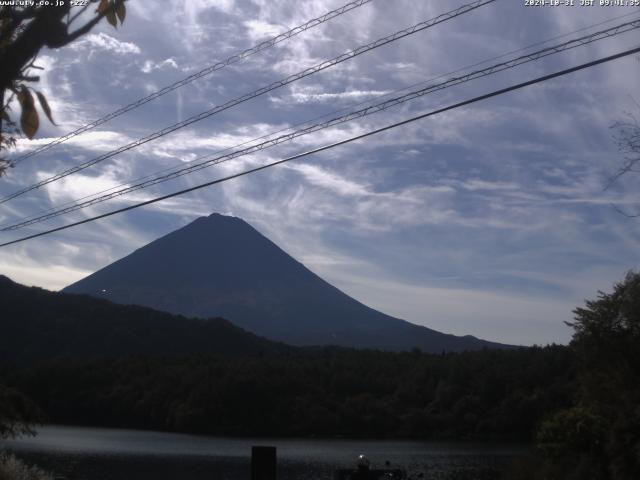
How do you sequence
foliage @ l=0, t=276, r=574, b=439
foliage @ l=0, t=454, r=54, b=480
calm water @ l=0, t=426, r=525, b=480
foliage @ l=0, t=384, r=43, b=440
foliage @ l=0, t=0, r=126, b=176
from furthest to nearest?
foliage @ l=0, t=276, r=574, b=439 < calm water @ l=0, t=426, r=525, b=480 < foliage @ l=0, t=384, r=43, b=440 < foliage @ l=0, t=454, r=54, b=480 < foliage @ l=0, t=0, r=126, b=176

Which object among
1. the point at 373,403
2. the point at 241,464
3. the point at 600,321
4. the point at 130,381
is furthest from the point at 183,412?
the point at 600,321

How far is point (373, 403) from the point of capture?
83.3 meters

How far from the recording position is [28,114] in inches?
148

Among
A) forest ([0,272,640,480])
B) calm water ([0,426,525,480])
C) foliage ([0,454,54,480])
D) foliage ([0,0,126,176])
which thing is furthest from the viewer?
forest ([0,272,640,480])

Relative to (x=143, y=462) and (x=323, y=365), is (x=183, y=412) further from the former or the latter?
(x=143, y=462)

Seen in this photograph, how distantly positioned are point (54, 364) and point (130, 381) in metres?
8.37

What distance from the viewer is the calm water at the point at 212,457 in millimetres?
39375

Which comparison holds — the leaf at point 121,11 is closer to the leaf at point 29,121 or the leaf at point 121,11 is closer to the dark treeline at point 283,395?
the leaf at point 29,121

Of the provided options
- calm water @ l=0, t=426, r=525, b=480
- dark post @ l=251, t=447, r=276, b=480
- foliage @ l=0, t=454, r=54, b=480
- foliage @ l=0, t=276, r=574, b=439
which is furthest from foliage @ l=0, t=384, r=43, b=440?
foliage @ l=0, t=276, r=574, b=439

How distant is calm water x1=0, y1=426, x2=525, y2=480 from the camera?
39.4m

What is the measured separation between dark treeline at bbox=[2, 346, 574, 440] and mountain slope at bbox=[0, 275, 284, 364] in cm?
599

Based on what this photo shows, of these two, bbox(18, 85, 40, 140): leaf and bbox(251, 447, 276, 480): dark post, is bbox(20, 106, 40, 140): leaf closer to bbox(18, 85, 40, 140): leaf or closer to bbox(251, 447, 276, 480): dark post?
bbox(18, 85, 40, 140): leaf

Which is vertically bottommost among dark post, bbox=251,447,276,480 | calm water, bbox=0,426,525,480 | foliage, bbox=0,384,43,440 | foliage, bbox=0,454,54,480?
calm water, bbox=0,426,525,480

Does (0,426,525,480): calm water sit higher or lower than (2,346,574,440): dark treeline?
lower
